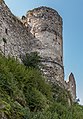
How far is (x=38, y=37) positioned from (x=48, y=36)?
17.5 inches

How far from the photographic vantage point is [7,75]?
926cm

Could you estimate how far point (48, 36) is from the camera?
54.8ft

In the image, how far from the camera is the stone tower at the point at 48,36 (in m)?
15.9

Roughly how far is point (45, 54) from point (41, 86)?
4537 mm

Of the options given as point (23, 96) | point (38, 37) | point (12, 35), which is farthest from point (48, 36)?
point (23, 96)

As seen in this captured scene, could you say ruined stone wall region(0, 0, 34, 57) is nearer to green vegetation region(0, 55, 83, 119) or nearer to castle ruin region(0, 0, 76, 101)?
castle ruin region(0, 0, 76, 101)

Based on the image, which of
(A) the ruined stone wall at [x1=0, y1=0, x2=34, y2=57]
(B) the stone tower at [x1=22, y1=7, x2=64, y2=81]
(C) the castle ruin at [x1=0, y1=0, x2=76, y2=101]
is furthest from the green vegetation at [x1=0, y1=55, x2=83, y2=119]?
(B) the stone tower at [x1=22, y1=7, x2=64, y2=81]

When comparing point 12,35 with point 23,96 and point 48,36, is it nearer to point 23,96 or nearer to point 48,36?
point 48,36

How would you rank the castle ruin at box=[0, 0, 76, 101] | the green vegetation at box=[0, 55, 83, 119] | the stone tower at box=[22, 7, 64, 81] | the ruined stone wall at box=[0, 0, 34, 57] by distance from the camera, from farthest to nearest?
1. the stone tower at box=[22, 7, 64, 81]
2. the castle ruin at box=[0, 0, 76, 101]
3. the ruined stone wall at box=[0, 0, 34, 57]
4. the green vegetation at box=[0, 55, 83, 119]

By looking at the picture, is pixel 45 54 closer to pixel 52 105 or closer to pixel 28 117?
pixel 52 105

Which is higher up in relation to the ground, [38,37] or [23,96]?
[38,37]

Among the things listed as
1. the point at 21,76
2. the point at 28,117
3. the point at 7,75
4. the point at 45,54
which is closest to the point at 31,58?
the point at 45,54

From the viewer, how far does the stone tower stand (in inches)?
627

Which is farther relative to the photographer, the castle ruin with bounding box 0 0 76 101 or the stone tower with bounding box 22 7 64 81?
the stone tower with bounding box 22 7 64 81
